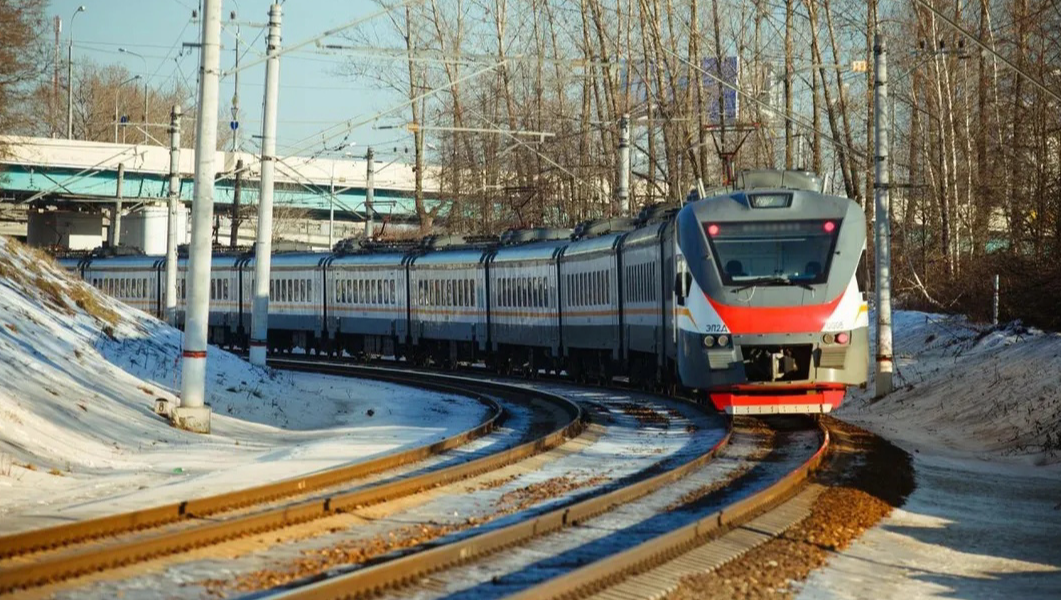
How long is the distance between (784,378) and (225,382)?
11094mm

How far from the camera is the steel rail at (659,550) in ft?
29.1

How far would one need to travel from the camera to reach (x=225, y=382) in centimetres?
2794

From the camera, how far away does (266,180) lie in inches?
1287

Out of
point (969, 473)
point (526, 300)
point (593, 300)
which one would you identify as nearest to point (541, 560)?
point (969, 473)

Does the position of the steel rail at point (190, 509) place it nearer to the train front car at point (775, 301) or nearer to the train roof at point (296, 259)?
the train front car at point (775, 301)

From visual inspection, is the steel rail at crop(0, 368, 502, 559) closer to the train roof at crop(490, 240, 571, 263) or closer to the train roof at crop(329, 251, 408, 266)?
the train roof at crop(490, 240, 571, 263)

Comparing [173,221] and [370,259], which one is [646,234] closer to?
[173,221]

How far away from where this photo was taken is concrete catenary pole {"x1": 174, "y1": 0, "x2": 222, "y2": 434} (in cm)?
2095

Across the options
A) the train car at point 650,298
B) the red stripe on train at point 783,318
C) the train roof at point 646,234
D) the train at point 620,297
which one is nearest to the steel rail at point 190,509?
the red stripe on train at point 783,318

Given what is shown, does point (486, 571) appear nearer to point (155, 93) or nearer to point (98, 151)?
point (98, 151)

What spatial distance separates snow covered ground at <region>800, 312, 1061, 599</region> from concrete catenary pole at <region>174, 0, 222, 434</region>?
8871mm

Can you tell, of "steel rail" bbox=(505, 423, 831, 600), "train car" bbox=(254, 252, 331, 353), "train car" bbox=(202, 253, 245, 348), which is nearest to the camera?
"steel rail" bbox=(505, 423, 831, 600)

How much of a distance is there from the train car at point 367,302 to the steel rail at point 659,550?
3305 centimetres

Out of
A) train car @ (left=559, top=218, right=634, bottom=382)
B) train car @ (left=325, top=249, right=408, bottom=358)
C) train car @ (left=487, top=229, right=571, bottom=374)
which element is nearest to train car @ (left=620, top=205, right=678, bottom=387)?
train car @ (left=559, top=218, right=634, bottom=382)
